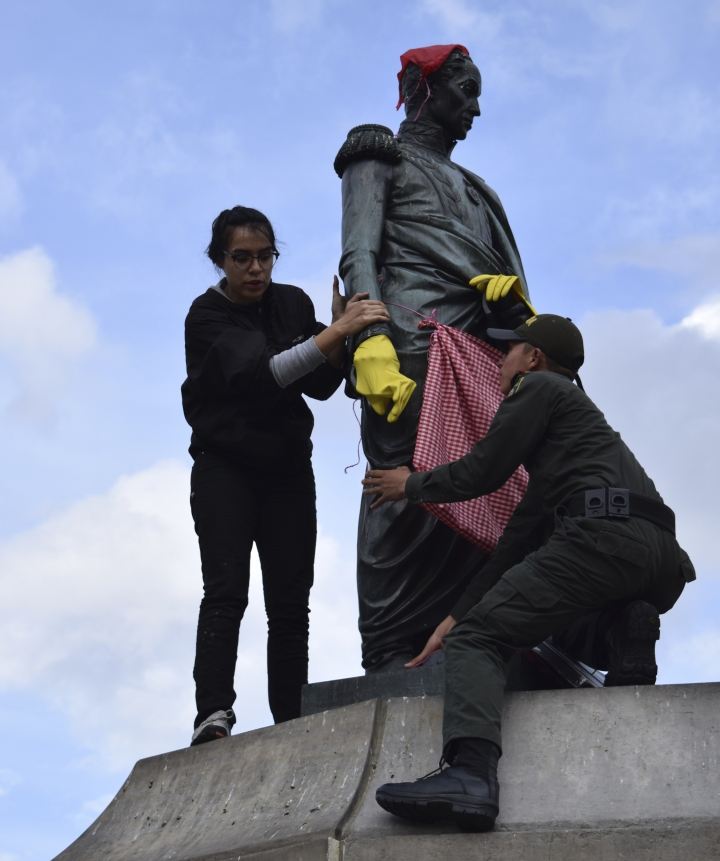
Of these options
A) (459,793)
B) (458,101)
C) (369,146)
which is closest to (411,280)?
(369,146)

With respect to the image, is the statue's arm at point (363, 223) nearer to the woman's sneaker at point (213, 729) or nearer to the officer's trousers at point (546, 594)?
the officer's trousers at point (546, 594)

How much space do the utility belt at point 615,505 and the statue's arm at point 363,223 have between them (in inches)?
57.9

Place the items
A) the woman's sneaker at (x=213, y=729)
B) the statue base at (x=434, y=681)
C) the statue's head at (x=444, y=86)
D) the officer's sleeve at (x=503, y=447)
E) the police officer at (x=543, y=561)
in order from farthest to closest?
the statue's head at (x=444, y=86) < the woman's sneaker at (x=213, y=729) < the statue base at (x=434, y=681) < the officer's sleeve at (x=503, y=447) < the police officer at (x=543, y=561)

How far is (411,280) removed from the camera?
5.77 meters

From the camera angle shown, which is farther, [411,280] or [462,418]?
[411,280]

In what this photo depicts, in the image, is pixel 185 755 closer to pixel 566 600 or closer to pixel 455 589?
pixel 455 589

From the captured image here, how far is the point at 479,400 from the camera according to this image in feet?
18.0

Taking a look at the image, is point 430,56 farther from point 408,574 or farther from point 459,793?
point 459,793

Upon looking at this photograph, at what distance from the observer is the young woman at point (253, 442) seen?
537 cm

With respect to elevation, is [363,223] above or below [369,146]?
below

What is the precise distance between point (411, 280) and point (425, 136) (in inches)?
32.0

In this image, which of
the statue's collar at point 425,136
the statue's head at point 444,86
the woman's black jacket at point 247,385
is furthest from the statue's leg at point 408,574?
the statue's head at point 444,86

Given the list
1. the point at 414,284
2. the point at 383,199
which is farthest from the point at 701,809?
the point at 383,199

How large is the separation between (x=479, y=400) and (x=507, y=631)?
1380mm
